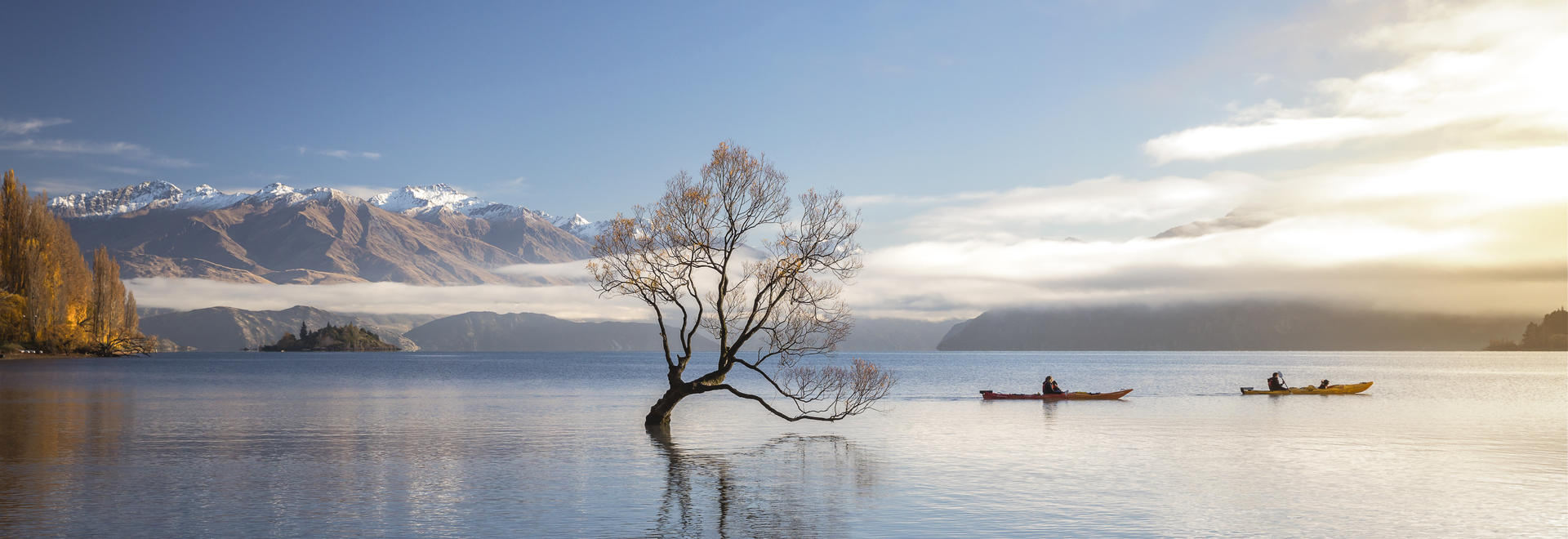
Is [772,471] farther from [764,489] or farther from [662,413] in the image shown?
[662,413]

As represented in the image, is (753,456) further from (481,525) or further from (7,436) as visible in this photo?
(7,436)

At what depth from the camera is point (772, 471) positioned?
31.8 meters

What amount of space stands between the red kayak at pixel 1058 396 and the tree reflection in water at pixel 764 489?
35033 mm

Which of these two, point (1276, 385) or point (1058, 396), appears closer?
point (1058, 396)

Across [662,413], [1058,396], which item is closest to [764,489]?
[662,413]

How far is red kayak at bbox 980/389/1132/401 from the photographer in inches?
2825

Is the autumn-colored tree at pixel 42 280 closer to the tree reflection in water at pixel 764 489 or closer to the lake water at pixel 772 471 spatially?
the lake water at pixel 772 471

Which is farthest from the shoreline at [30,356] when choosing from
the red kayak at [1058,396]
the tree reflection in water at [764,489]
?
the tree reflection in water at [764,489]

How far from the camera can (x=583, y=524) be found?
22141mm

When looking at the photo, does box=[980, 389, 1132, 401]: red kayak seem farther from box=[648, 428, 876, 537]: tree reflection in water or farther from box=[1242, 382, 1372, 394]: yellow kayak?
box=[648, 428, 876, 537]: tree reflection in water

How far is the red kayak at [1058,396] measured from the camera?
7175 centimetres

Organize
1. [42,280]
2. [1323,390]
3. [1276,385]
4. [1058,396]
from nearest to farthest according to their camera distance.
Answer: [1058,396] → [1276,385] → [1323,390] → [42,280]

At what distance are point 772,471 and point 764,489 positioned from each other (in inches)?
159

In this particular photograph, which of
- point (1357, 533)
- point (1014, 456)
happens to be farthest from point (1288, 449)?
point (1357, 533)
